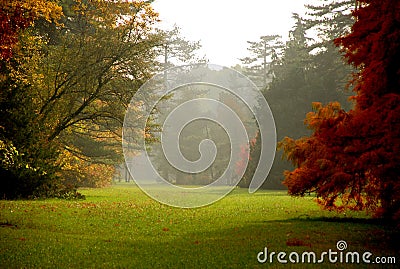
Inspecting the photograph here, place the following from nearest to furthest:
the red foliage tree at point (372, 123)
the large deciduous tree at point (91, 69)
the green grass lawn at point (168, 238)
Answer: the green grass lawn at point (168, 238) < the red foliage tree at point (372, 123) < the large deciduous tree at point (91, 69)

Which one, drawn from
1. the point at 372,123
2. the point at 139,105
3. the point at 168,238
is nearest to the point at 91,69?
the point at 139,105

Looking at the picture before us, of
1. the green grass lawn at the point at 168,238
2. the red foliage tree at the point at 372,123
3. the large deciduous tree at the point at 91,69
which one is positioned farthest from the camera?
the large deciduous tree at the point at 91,69

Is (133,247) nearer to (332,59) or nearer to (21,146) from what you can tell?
(21,146)

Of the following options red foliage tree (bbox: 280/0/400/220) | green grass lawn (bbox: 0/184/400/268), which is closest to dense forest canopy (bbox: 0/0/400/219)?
red foliage tree (bbox: 280/0/400/220)

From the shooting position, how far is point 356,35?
11.2 meters

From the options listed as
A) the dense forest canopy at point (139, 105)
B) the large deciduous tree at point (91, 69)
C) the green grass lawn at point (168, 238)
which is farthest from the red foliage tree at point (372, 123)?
the large deciduous tree at point (91, 69)

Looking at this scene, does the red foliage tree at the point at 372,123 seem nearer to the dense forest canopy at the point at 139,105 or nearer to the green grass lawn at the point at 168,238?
the dense forest canopy at the point at 139,105

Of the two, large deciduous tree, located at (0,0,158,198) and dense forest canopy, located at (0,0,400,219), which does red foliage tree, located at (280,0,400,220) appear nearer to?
dense forest canopy, located at (0,0,400,219)

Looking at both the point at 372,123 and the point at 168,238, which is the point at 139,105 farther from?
the point at 372,123

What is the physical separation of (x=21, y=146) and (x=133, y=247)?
14254 mm

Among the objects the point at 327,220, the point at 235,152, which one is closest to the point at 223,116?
the point at 235,152

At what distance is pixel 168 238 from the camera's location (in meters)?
11.7

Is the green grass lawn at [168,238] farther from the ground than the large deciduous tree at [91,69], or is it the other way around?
the large deciduous tree at [91,69]

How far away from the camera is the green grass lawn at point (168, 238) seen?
889 cm
